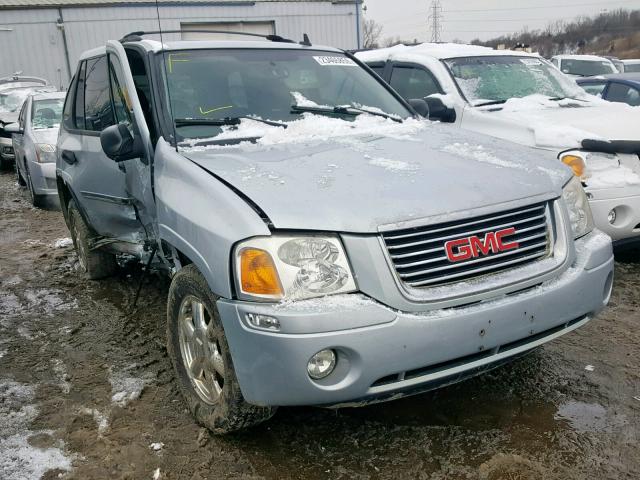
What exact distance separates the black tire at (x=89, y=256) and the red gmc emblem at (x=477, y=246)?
3333mm

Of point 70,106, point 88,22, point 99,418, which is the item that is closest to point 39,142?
point 70,106

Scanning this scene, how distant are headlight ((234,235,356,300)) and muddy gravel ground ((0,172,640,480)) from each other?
0.81m

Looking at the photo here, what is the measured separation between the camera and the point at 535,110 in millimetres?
5461

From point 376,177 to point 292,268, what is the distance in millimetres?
615

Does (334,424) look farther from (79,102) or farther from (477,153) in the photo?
(79,102)

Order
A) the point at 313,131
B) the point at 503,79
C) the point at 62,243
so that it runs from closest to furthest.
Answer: the point at 313,131 < the point at 503,79 < the point at 62,243

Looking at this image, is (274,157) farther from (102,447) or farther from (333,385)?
(102,447)

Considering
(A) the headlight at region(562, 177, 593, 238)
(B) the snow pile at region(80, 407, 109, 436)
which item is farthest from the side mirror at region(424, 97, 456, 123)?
(B) the snow pile at region(80, 407, 109, 436)

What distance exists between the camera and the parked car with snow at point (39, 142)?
8133 millimetres

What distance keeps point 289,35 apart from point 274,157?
22.0m

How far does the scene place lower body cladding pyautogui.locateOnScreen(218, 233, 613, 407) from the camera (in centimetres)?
219

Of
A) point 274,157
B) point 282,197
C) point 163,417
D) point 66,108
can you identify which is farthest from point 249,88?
point 66,108

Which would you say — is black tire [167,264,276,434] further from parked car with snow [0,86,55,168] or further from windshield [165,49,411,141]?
parked car with snow [0,86,55,168]

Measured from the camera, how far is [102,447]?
2.76 m
